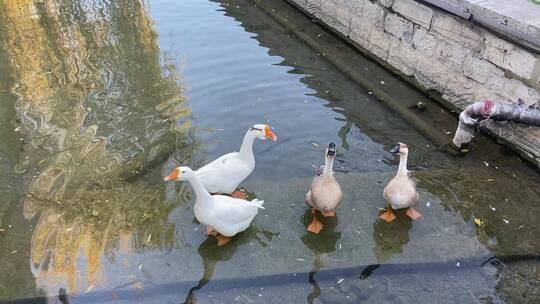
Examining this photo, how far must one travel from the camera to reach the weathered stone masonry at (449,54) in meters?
6.01

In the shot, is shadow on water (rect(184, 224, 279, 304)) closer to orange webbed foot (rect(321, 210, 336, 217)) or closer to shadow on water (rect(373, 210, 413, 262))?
orange webbed foot (rect(321, 210, 336, 217))

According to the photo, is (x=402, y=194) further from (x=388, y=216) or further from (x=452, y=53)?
(x=452, y=53)

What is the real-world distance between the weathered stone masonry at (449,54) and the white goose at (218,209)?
13.1ft

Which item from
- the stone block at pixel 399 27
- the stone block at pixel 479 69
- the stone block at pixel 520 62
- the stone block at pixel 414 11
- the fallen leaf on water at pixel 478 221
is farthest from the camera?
the stone block at pixel 399 27

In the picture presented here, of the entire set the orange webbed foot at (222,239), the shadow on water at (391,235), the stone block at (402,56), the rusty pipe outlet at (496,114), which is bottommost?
the shadow on water at (391,235)

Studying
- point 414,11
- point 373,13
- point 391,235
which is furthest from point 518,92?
point 373,13

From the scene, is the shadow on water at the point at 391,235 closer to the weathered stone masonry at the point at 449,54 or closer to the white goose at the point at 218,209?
the white goose at the point at 218,209

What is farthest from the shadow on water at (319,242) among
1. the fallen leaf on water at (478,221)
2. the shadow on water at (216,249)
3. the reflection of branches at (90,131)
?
the fallen leaf on water at (478,221)

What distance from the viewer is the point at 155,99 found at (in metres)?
7.08

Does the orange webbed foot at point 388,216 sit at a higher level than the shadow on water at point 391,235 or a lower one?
higher

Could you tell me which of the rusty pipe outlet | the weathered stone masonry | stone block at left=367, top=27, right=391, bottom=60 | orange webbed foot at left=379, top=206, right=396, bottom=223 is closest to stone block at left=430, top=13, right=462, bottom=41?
the weathered stone masonry

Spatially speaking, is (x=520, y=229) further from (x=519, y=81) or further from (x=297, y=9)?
(x=297, y=9)

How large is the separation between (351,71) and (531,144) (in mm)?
3362

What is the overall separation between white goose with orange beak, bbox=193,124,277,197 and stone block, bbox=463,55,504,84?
364 cm
